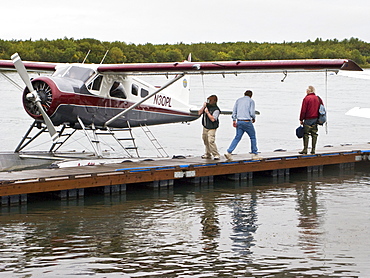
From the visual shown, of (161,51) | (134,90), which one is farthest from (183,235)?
(161,51)

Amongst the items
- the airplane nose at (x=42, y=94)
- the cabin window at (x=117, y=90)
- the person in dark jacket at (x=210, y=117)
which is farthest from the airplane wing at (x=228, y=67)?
the airplane nose at (x=42, y=94)

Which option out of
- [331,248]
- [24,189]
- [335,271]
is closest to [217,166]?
[24,189]

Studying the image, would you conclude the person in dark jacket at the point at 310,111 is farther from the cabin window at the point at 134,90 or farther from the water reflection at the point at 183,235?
the cabin window at the point at 134,90

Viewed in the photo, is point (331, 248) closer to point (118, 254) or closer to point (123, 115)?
point (118, 254)

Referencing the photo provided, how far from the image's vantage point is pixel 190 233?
867 centimetres

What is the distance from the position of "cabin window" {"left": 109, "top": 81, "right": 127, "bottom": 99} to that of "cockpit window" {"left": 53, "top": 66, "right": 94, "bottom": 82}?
0.82 metres

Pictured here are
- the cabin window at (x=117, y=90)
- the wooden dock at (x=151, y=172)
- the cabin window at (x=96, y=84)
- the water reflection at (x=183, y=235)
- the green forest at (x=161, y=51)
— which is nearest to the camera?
the water reflection at (x=183, y=235)

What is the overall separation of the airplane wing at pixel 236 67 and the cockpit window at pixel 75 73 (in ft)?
1.09

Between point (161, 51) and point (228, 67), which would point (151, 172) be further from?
point (161, 51)

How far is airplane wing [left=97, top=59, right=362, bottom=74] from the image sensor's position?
39.7ft

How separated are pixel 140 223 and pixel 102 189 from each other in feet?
7.77

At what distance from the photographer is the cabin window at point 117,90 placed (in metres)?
15.3

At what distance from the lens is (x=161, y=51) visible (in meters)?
65.7

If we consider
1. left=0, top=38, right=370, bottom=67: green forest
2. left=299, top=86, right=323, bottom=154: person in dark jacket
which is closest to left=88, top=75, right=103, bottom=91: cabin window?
left=299, top=86, right=323, bottom=154: person in dark jacket
